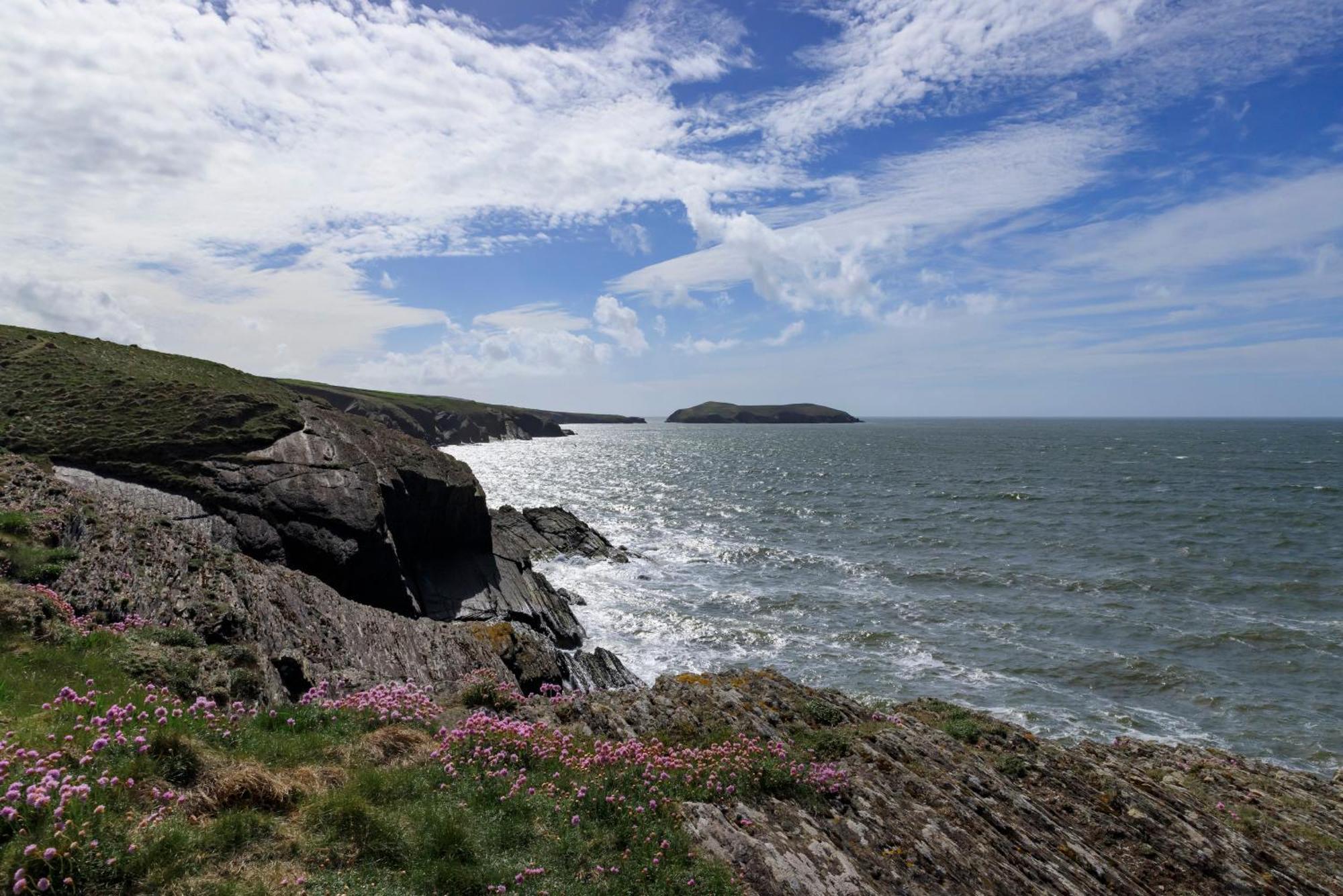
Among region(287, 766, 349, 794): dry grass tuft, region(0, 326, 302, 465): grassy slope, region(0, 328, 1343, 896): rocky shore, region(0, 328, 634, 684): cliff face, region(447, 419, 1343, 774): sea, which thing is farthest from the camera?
region(447, 419, 1343, 774): sea

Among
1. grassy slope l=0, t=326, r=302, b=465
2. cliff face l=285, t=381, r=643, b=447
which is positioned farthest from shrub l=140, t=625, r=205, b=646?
cliff face l=285, t=381, r=643, b=447

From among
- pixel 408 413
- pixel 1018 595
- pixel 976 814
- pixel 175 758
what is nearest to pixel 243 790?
pixel 175 758

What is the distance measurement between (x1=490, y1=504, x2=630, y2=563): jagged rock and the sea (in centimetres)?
196

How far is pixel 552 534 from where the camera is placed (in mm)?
52750

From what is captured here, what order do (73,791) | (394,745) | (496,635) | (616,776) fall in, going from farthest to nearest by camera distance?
1. (496,635)
2. (394,745)
3. (616,776)
4. (73,791)

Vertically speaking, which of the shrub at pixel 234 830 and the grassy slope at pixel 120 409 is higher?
the grassy slope at pixel 120 409

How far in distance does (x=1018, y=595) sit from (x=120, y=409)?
151 ft

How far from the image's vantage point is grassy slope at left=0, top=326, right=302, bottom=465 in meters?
24.9

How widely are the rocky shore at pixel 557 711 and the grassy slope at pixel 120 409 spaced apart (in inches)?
5.5

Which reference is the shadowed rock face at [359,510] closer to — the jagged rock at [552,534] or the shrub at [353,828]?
the jagged rock at [552,534]

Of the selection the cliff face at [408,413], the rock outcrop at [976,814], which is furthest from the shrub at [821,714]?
the cliff face at [408,413]

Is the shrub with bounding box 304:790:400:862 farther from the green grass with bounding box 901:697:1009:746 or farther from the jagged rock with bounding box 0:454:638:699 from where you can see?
the green grass with bounding box 901:697:1009:746

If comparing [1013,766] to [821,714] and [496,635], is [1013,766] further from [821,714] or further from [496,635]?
[496,635]

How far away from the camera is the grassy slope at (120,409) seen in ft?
81.8
